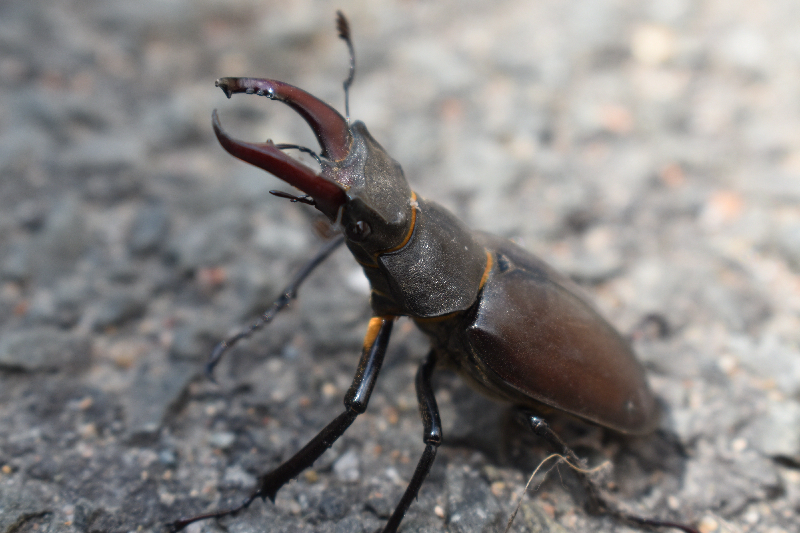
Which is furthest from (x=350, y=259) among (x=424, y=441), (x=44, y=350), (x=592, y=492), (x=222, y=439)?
(x=592, y=492)

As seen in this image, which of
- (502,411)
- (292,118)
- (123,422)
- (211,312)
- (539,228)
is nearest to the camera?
(123,422)

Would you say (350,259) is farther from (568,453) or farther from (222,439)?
(568,453)

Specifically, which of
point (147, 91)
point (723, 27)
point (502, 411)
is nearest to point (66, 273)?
point (147, 91)

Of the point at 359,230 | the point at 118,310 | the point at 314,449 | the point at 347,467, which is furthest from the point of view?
the point at 118,310

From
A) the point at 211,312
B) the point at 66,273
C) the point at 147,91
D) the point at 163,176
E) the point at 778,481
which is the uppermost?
the point at 147,91

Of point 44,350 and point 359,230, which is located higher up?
point 359,230

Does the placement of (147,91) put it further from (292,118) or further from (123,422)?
(123,422)

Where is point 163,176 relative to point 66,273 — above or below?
above
